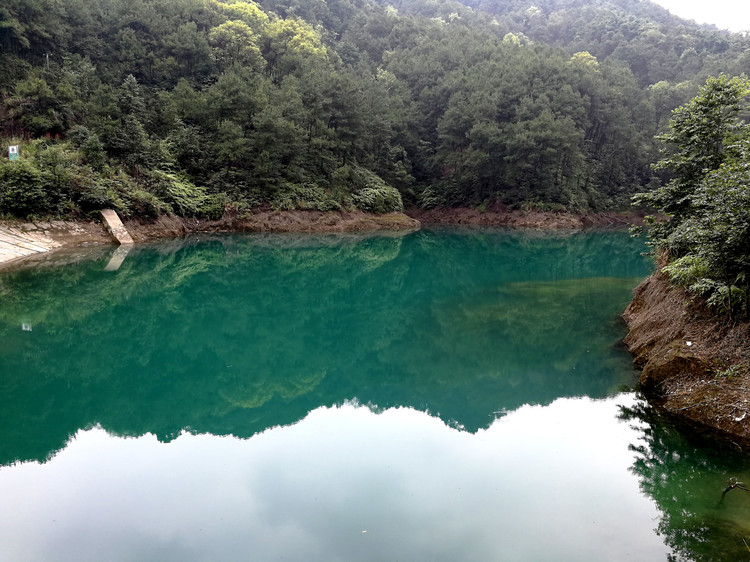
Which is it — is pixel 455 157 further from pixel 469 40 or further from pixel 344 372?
pixel 344 372

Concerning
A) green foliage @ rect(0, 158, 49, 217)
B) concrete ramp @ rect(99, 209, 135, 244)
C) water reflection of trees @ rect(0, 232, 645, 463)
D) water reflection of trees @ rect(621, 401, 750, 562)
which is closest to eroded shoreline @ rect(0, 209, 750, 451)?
water reflection of trees @ rect(621, 401, 750, 562)

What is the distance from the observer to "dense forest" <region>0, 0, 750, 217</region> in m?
34.8

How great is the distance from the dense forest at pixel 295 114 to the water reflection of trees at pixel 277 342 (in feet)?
42.1

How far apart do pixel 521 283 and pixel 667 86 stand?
200 ft

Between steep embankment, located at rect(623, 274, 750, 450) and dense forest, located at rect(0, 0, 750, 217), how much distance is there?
96.4 feet

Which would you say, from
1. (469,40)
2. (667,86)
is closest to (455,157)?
(469,40)

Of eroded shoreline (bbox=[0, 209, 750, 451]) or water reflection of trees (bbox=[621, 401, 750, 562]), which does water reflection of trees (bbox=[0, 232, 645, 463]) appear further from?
water reflection of trees (bbox=[621, 401, 750, 562])

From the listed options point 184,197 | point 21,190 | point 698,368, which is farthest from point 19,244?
point 698,368

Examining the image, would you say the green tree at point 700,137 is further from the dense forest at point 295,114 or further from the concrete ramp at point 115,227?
the dense forest at point 295,114

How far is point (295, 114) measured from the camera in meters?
46.3

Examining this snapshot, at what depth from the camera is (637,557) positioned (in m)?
5.80

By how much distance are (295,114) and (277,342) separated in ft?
A: 118

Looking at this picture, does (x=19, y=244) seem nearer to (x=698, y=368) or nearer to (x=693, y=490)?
(x=698, y=368)

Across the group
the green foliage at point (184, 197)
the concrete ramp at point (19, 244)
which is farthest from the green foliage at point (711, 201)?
the green foliage at point (184, 197)
